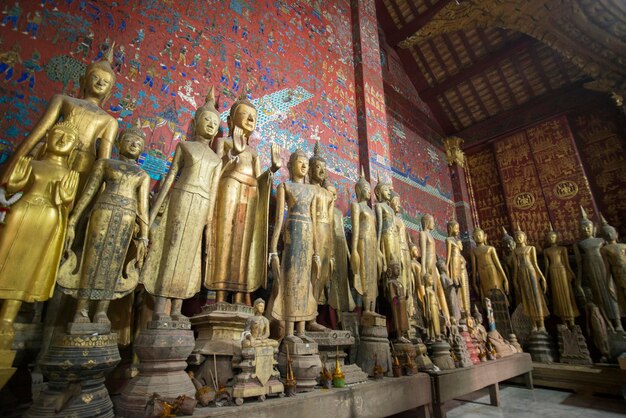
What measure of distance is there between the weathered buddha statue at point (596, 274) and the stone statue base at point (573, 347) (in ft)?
2.10

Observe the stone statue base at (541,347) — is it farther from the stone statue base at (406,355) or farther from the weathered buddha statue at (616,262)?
the stone statue base at (406,355)

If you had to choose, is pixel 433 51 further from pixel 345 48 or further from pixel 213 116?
pixel 213 116

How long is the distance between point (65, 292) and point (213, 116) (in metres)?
1.83

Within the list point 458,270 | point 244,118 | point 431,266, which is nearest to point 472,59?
point 458,270

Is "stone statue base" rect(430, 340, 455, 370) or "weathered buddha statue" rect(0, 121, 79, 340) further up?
"weathered buddha statue" rect(0, 121, 79, 340)

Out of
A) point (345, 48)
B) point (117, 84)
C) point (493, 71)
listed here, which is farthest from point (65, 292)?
point (493, 71)

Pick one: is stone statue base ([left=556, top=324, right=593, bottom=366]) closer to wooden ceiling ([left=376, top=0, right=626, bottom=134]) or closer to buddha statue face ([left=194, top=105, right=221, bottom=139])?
wooden ceiling ([left=376, top=0, right=626, bottom=134])

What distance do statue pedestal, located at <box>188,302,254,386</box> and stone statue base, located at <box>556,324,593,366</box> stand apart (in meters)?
6.78

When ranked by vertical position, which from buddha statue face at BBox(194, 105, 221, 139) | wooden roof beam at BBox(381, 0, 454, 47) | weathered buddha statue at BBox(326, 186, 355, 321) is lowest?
weathered buddha statue at BBox(326, 186, 355, 321)

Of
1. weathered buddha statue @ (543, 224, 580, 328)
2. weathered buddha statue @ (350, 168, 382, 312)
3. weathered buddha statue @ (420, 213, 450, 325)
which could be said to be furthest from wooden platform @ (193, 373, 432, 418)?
weathered buddha statue @ (543, 224, 580, 328)

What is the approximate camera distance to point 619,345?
19.8 ft

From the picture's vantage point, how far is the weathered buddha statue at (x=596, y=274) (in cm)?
644

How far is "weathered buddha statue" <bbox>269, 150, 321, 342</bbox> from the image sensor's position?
2973mm

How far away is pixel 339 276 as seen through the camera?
4039 mm
